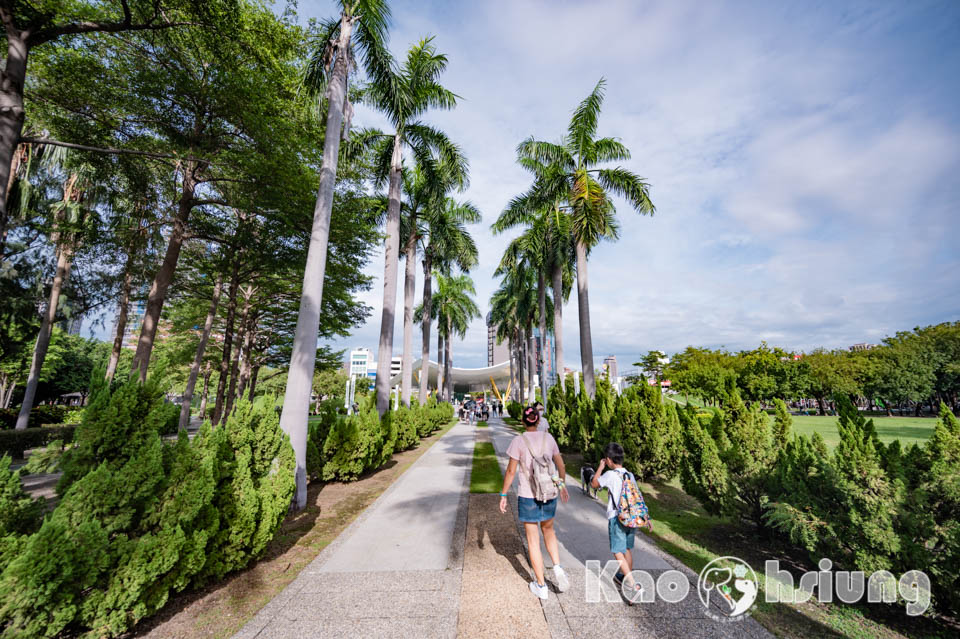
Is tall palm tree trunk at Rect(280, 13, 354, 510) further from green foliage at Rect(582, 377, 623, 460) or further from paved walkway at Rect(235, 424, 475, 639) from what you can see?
green foliage at Rect(582, 377, 623, 460)

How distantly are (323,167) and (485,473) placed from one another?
28.1 feet


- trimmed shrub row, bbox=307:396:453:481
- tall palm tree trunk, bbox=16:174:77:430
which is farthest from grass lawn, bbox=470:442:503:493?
tall palm tree trunk, bbox=16:174:77:430

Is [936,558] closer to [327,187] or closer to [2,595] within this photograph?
[2,595]

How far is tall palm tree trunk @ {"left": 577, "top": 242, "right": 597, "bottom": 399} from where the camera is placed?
43.8 ft

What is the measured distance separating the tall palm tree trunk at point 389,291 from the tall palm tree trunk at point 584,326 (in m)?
6.92

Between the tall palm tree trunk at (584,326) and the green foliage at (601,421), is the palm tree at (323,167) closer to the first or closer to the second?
the green foliage at (601,421)

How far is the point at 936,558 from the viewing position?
3020 mm

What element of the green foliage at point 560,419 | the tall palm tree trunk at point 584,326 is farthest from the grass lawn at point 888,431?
the green foliage at point 560,419

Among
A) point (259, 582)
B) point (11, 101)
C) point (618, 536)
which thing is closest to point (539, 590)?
point (618, 536)

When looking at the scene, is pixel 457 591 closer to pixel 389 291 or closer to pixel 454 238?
pixel 389 291

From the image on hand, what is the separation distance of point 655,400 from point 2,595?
9829 mm

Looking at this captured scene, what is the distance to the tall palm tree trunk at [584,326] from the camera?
1335 centimetres

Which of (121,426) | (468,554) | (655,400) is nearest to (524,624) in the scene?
(468,554)

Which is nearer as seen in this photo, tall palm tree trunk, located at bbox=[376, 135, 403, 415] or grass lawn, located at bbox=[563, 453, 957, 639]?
grass lawn, located at bbox=[563, 453, 957, 639]
